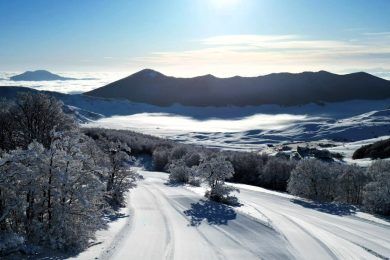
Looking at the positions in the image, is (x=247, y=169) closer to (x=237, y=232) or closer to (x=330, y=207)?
(x=330, y=207)

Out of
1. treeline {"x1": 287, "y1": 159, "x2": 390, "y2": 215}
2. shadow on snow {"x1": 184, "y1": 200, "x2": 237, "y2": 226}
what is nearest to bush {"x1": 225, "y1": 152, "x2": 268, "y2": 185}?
treeline {"x1": 287, "y1": 159, "x2": 390, "y2": 215}

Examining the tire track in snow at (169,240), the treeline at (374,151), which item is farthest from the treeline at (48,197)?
the treeline at (374,151)

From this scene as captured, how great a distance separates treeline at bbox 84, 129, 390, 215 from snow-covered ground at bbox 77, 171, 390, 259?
3214mm

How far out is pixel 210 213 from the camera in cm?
3956

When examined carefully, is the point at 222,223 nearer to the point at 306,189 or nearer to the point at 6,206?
the point at 6,206

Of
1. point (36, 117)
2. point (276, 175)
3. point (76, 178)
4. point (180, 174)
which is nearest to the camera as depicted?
point (76, 178)

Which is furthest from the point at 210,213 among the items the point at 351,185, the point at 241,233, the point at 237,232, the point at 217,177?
the point at 351,185

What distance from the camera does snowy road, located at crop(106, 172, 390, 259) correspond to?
2564 cm

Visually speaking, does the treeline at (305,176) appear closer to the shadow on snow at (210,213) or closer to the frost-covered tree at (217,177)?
the frost-covered tree at (217,177)

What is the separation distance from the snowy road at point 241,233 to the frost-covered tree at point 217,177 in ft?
6.13

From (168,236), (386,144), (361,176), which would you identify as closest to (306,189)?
(361,176)

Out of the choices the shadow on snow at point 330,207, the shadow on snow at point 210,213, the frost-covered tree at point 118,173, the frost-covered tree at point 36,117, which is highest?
the frost-covered tree at point 36,117

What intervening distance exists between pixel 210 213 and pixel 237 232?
798cm

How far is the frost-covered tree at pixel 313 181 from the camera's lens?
60656mm
